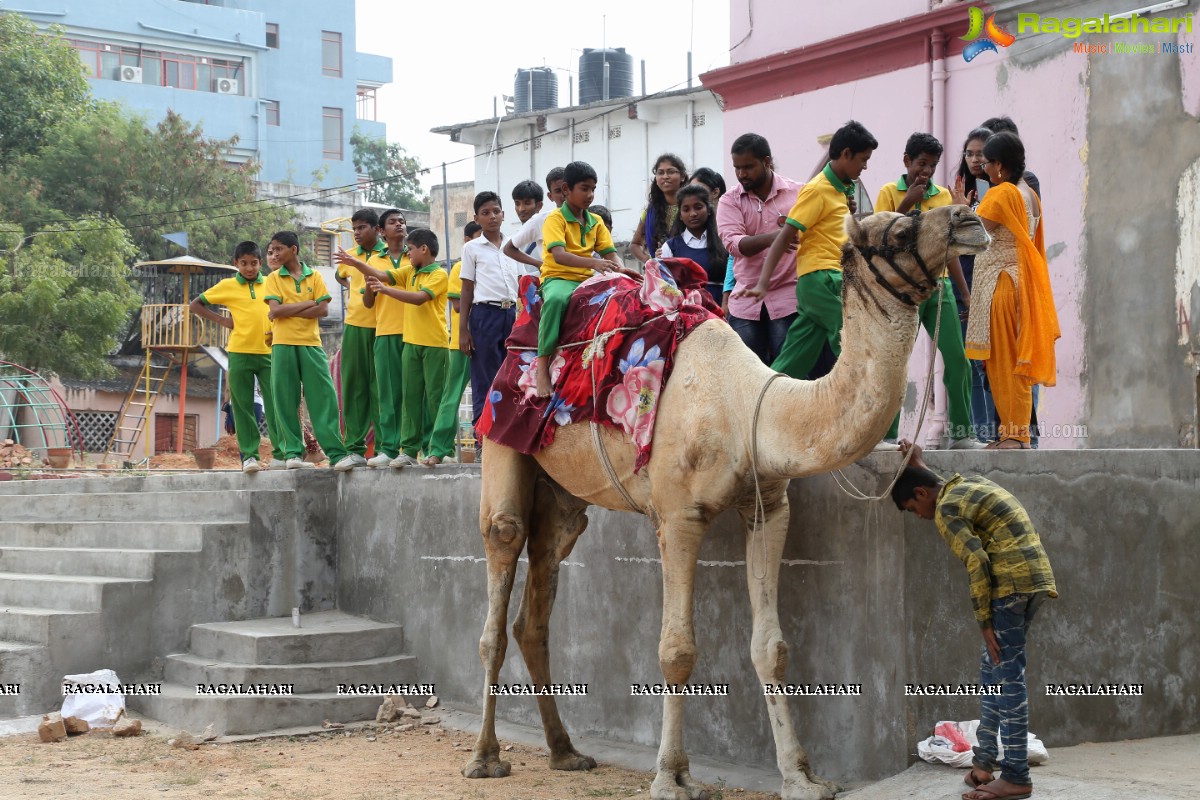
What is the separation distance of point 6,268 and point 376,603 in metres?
18.5

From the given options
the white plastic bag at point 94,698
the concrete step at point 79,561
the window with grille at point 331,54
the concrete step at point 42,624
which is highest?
the window with grille at point 331,54

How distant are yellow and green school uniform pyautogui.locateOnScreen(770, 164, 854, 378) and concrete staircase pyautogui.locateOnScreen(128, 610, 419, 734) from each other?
411 centimetres

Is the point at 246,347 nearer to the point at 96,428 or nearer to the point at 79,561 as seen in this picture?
the point at 79,561

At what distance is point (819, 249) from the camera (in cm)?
696

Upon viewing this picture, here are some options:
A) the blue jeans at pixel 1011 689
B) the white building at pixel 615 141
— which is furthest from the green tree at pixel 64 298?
the blue jeans at pixel 1011 689

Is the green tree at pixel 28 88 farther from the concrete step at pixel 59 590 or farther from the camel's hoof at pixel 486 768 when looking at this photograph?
the camel's hoof at pixel 486 768

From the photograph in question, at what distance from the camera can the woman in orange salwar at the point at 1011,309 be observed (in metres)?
7.23

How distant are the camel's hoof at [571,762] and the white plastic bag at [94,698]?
3205 millimetres

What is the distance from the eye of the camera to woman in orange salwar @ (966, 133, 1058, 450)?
7234 millimetres

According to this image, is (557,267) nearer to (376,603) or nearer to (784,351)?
(784,351)

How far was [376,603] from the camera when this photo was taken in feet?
33.6

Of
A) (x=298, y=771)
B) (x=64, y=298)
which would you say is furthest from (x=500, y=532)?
(x=64, y=298)

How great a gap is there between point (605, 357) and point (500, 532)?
4.49 feet

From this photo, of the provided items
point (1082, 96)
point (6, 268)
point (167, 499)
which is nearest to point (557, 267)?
point (167, 499)
